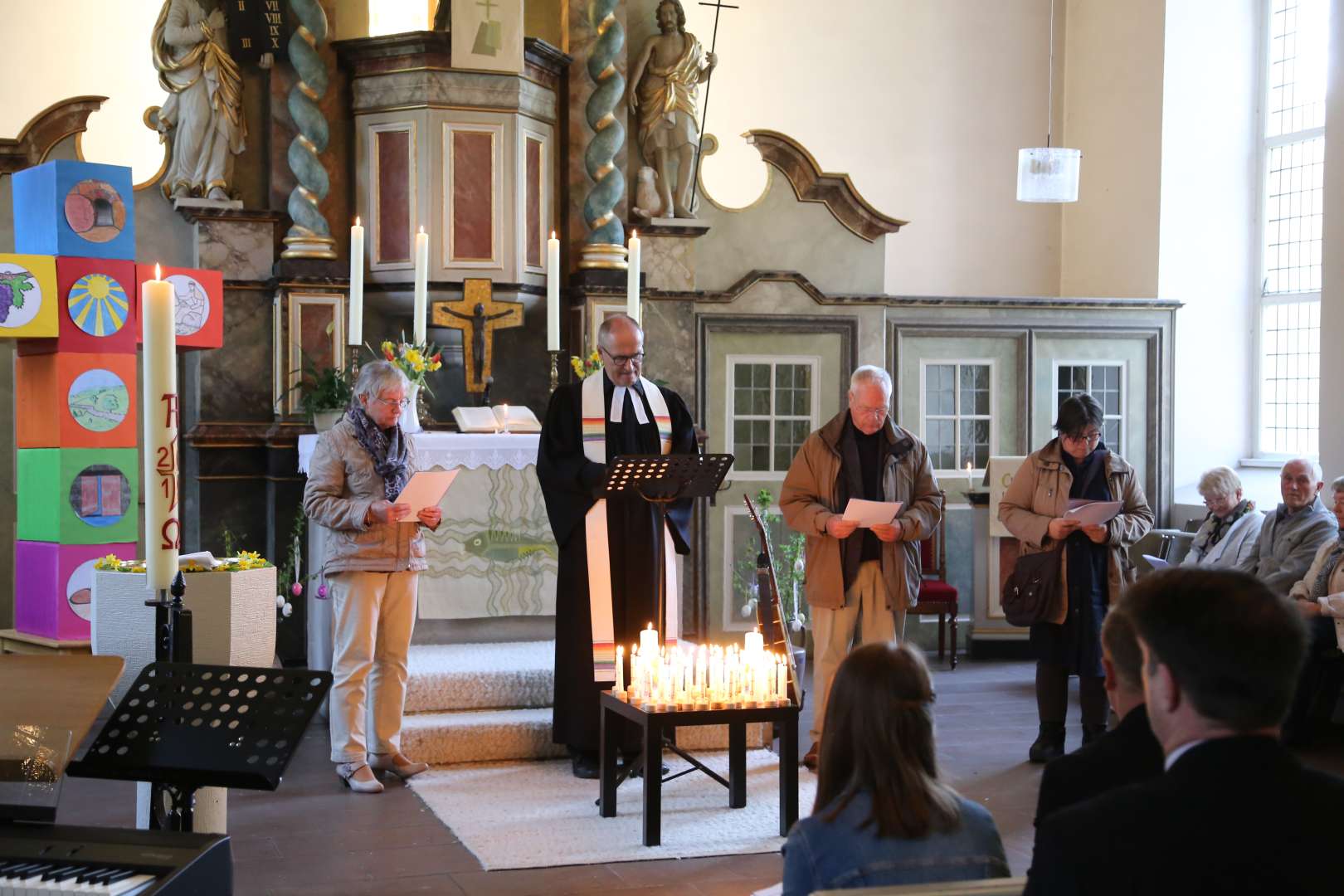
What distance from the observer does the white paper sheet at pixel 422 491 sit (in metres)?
5.50

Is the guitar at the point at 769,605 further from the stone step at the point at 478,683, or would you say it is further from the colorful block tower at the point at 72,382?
the colorful block tower at the point at 72,382

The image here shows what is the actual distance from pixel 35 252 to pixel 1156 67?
8.74 m

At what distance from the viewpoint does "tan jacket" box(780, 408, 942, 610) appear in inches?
233

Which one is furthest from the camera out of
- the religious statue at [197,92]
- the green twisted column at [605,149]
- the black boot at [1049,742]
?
the green twisted column at [605,149]

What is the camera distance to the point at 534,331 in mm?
9430

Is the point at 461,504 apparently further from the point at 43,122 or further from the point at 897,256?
the point at 897,256

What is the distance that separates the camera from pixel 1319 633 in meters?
7.12

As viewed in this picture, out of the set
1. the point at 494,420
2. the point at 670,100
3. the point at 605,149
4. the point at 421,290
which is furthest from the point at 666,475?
the point at 670,100

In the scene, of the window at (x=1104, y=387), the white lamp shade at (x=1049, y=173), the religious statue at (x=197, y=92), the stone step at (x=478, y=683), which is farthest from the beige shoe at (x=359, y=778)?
the white lamp shade at (x=1049, y=173)

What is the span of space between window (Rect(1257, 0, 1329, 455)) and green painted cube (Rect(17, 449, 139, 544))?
28.8ft

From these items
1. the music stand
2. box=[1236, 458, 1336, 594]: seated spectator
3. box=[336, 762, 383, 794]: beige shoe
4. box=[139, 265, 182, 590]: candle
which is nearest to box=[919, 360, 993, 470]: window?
box=[1236, 458, 1336, 594]: seated spectator

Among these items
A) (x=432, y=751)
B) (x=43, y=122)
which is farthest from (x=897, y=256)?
(x=432, y=751)

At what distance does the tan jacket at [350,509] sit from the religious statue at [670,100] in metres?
4.29

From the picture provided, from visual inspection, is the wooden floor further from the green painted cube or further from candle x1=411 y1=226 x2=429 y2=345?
candle x1=411 y1=226 x2=429 y2=345
